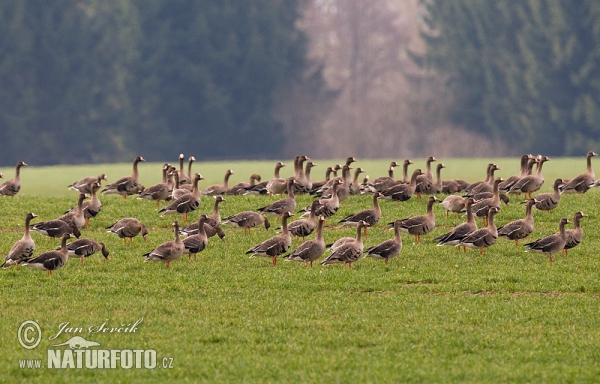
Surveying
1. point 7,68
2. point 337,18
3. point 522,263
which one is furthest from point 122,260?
point 337,18

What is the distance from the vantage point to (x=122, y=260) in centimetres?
2217

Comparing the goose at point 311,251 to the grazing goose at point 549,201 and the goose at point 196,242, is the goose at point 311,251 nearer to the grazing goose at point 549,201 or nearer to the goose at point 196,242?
the goose at point 196,242

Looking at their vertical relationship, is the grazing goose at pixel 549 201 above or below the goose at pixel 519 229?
above

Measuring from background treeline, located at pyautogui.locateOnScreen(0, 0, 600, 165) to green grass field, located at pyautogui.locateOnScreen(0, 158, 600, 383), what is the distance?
6697 cm

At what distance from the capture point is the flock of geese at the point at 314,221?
69.4 feet

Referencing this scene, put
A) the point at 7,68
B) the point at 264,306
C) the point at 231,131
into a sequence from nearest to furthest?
1. the point at 264,306
2. the point at 7,68
3. the point at 231,131

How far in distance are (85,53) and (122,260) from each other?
73.1 metres

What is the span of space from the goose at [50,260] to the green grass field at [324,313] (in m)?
0.25

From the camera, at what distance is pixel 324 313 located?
675 inches

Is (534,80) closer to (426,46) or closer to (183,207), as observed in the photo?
(426,46)

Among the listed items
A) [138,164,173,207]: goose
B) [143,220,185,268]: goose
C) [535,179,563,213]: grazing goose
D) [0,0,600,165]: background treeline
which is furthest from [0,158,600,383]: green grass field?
[0,0,600,165]: background treeline

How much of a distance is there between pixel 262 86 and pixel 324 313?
269 ft

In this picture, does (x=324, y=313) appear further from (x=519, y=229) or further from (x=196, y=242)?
(x=519, y=229)

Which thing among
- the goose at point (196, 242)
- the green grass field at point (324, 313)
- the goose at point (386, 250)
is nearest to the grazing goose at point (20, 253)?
the green grass field at point (324, 313)
